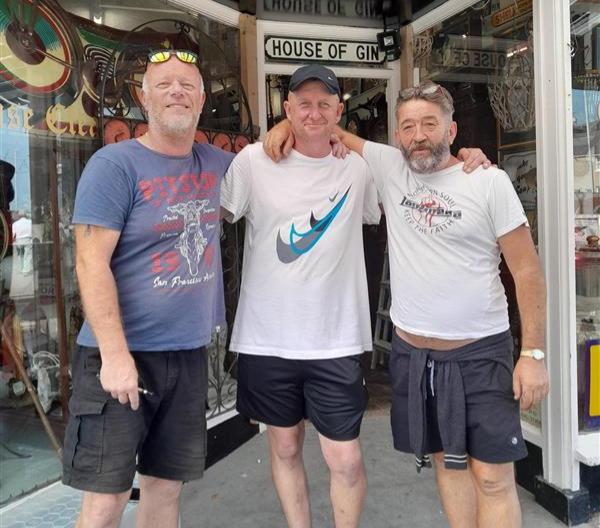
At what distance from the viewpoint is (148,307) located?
5.82ft

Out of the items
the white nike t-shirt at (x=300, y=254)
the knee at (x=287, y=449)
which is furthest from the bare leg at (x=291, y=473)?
the white nike t-shirt at (x=300, y=254)

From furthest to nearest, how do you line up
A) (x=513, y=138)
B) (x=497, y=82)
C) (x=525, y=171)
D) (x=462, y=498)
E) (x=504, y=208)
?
1. (x=497, y=82)
2. (x=513, y=138)
3. (x=525, y=171)
4. (x=462, y=498)
5. (x=504, y=208)

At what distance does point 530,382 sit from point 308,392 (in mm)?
818

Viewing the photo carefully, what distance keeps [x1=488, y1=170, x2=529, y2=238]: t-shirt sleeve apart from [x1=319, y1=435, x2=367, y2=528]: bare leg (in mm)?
993

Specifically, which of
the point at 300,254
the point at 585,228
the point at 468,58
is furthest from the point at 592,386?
the point at 468,58

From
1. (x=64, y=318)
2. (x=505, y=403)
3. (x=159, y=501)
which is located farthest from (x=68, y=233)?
(x=505, y=403)

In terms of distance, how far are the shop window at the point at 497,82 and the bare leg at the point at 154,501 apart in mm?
1831

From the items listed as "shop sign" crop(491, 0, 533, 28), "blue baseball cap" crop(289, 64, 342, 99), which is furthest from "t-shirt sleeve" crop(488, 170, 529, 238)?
"shop sign" crop(491, 0, 533, 28)

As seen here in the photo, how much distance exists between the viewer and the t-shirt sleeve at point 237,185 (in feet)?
7.14

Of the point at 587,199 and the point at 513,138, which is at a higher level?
the point at 513,138

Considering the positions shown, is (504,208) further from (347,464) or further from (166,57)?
(166,57)

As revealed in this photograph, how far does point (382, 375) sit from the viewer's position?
4824mm

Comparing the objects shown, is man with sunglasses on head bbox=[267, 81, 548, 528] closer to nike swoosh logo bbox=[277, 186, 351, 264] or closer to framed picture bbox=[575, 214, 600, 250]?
nike swoosh logo bbox=[277, 186, 351, 264]

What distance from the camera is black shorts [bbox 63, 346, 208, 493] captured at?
1686 millimetres
